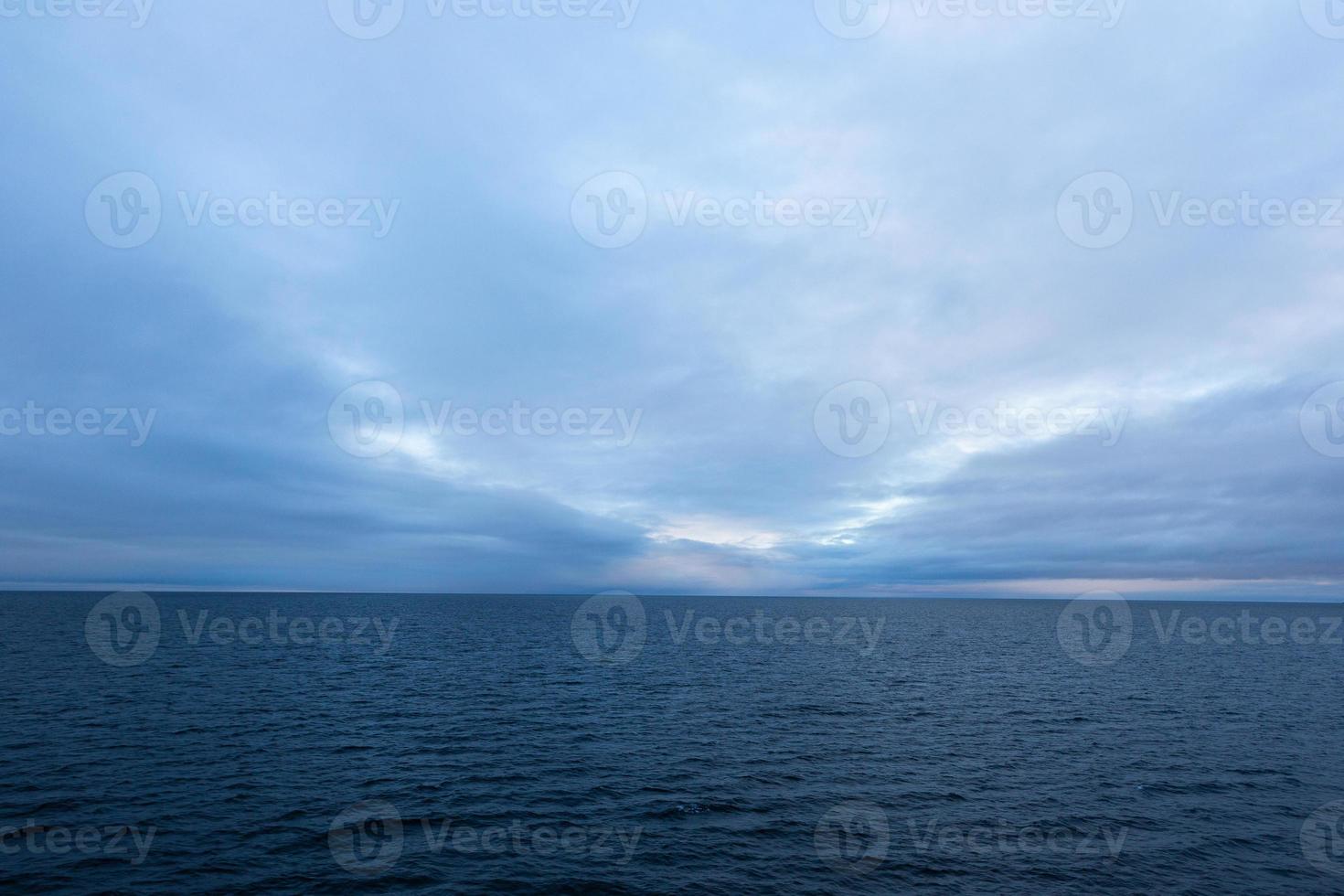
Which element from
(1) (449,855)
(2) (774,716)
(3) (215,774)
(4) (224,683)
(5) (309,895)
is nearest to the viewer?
(5) (309,895)

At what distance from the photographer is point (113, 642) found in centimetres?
9356

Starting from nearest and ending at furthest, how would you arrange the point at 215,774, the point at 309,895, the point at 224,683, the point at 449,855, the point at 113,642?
the point at 309,895 < the point at 449,855 < the point at 215,774 < the point at 224,683 < the point at 113,642

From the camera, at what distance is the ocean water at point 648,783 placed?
82.4ft

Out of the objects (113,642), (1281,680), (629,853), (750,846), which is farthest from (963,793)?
(113,642)

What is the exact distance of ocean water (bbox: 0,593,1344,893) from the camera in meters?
25.1

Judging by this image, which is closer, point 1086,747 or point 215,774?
point 215,774

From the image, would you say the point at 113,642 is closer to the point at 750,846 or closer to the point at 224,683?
the point at 224,683

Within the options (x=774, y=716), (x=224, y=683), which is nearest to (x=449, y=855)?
(x=774, y=716)

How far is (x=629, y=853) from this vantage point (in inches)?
1051

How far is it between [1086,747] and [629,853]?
114 feet

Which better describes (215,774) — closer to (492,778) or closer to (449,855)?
(492,778)

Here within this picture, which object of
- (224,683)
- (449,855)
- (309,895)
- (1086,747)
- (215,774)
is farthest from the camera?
(224,683)

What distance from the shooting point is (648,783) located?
34781 millimetres

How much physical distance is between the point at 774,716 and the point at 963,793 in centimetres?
1872
